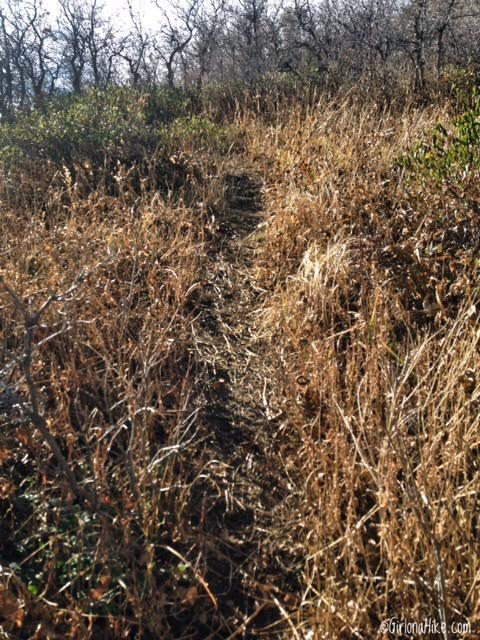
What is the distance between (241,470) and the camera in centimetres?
274

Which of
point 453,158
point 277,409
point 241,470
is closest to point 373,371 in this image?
point 277,409

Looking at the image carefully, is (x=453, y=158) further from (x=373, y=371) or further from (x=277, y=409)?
(x=277, y=409)

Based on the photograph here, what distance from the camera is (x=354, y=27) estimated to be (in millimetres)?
8609

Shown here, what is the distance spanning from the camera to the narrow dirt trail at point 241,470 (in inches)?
87.5

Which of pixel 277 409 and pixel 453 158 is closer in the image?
pixel 277 409

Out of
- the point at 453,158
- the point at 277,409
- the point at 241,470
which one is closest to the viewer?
the point at 241,470

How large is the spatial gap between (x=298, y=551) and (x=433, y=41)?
29.9 ft

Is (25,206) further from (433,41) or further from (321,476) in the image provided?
(433,41)

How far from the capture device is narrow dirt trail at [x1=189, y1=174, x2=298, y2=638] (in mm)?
2223

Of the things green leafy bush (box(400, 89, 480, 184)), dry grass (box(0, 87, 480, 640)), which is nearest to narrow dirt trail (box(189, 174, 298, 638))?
dry grass (box(0, 87, 480, 640))

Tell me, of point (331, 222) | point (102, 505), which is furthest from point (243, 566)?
point (331, 222)

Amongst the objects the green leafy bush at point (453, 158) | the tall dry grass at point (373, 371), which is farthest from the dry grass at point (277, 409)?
the green leafy bush at point (453, 158)

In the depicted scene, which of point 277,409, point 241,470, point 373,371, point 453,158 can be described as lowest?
point 241,470

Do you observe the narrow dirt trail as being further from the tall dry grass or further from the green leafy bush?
the green leafy bush
